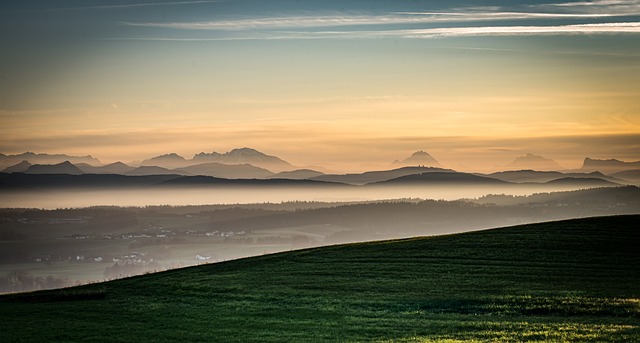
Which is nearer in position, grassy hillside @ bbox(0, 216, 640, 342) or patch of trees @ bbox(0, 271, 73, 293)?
grassy hillside @ bbox(0, 216, 640, 342)

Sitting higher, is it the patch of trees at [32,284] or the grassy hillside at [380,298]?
the grassy hillside at [380,298]

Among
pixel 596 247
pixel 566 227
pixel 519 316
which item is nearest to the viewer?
pixel 519 316

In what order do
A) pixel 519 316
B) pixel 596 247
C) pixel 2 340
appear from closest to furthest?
pixel 2 340 < pixel 519 316 < pixel 596 247

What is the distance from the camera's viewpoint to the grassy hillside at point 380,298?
36.0 m

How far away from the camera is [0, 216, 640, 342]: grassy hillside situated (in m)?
36.0

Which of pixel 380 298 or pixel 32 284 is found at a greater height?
pixel 380 298

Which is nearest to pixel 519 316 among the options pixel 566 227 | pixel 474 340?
pixel 474 340

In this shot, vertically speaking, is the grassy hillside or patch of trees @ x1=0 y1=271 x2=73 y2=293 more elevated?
the grassy hillside

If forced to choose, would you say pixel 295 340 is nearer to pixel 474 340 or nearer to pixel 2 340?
pixel 474 340

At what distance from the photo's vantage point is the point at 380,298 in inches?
1743

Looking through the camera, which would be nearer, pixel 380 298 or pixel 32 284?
pixel 380 298

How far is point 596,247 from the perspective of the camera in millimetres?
60812

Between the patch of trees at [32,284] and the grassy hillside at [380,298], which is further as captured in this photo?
the patch of trees at [32,284]

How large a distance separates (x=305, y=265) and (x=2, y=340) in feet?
86.8
